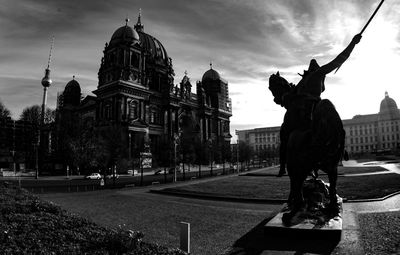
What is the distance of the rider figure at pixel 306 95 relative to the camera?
991 cm

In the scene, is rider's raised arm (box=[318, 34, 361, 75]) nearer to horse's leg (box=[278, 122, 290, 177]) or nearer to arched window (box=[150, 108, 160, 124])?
horse's leg (box=[278, 122, 290, 177])

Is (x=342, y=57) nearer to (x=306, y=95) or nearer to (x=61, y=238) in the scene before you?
Answer: (x=306, y=95)

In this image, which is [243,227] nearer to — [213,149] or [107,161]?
[107,161]

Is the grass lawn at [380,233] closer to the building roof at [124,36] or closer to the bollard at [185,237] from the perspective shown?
the bollard at [185,237]

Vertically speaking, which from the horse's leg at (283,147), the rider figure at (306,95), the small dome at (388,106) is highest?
the small dome at (388,106)

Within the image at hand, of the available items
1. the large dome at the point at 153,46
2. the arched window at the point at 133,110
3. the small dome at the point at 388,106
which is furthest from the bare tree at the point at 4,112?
the small dome at the point at 388,106

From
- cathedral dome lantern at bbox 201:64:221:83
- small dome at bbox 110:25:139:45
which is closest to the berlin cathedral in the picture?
small dome at bbox 110:25:139:45

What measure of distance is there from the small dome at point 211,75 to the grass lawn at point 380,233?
133 metres

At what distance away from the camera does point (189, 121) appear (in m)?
112

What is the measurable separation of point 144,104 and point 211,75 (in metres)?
59.1

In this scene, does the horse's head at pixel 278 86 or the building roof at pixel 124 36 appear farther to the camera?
the building roof at pixel 124 36

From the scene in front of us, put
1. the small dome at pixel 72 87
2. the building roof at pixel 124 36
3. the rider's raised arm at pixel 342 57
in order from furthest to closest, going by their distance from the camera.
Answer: the small dome at pixel 72 87, the building roof at pixel 124 36, the rider's raised arm at pixel 342 57

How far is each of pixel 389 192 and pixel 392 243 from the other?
1373 cm

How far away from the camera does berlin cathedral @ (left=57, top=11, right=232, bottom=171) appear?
81.6 m
